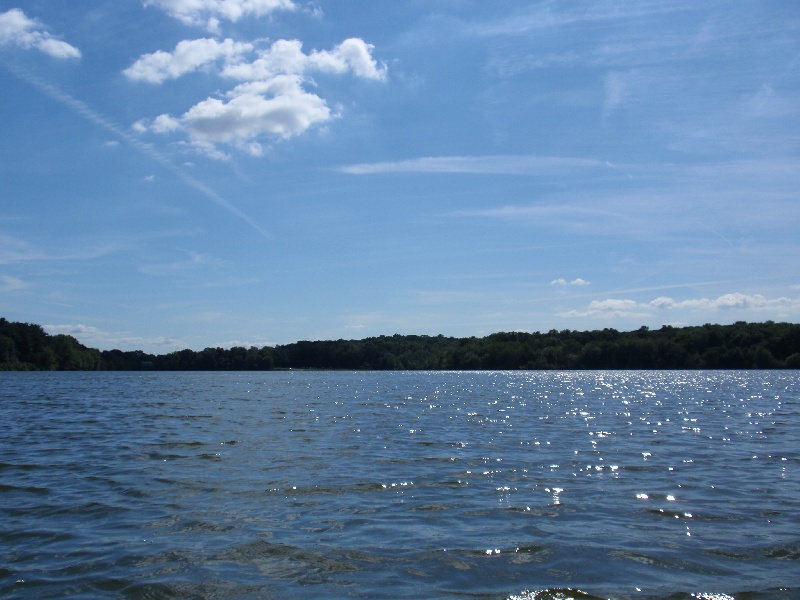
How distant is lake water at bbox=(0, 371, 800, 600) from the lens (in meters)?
9.65

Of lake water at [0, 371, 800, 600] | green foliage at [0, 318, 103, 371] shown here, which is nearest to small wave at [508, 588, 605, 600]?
lake water at [0, 371, 800, 600]

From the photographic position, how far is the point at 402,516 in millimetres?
13367

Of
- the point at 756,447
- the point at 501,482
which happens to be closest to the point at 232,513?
the point at 501,482

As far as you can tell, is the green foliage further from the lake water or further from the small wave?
the small wave

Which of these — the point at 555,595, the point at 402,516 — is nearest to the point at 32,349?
the point at 402,516

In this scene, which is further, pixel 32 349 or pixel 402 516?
pixel 32 349

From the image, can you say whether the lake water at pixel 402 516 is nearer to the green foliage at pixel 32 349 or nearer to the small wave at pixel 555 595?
the small wave at pixel 555 595

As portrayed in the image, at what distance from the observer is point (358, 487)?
645 inches

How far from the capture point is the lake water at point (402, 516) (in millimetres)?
9648

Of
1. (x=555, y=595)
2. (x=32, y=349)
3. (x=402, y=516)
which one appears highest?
(x=32, y=349)

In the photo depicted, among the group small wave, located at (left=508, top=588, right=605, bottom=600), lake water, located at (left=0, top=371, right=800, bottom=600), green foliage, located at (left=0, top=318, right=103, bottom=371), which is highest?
green foliage, located at (left=0, top=318, right=103, bottom=371)

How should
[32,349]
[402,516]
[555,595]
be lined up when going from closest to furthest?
[555,595]
[402,516]
[32,349]

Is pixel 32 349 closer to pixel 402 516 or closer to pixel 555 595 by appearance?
pixel 402 516

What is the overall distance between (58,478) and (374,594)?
41.0 feet
